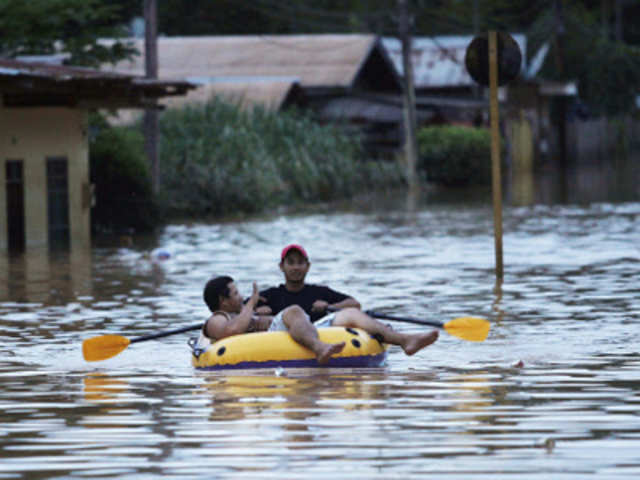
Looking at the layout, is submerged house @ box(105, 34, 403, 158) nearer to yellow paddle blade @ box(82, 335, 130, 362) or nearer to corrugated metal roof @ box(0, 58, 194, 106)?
corrugated metal roof @ box(0, 58, 194, 106)

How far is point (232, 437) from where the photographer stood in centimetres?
857

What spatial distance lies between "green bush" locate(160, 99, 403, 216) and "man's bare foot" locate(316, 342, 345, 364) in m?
21.8

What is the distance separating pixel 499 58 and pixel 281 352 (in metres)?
6.47

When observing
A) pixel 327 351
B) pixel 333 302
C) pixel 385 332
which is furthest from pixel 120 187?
pixel 327 351

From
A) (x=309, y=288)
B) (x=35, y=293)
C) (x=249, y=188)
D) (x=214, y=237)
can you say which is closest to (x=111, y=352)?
(x=309, y=288)

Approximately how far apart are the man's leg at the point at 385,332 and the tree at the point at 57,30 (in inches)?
753

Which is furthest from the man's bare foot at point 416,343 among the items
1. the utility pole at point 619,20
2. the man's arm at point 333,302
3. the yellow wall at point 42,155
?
the utility pole at point 619,20

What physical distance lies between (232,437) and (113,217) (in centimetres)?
2235

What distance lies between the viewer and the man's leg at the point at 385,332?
1165 centimetres

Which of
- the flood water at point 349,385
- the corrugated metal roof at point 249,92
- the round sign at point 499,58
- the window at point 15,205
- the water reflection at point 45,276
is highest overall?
the corrugated metal roof at point 249,92

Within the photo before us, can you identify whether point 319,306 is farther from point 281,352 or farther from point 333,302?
point 281,352

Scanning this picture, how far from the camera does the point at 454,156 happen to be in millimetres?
51594

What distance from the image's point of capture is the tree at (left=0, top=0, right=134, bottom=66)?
3038 centimetres

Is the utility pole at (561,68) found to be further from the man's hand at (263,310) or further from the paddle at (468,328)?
the man's hand at (263,310)
